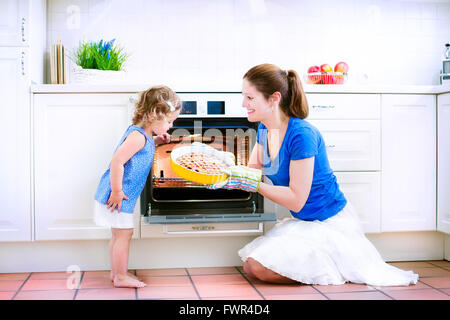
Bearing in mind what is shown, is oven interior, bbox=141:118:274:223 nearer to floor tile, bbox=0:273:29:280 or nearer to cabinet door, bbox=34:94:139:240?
cabinet door, bbox=34:94:139:240

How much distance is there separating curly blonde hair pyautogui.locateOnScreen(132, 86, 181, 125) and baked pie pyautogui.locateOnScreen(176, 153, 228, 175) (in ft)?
0.70

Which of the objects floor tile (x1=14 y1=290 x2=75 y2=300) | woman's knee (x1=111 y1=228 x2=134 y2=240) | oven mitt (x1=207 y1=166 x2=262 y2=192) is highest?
oven mitt (x1=207 y1=166 x2=262 y2=192)

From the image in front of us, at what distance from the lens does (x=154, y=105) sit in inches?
76.9

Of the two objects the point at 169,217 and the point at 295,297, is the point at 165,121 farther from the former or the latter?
the point at 295,297

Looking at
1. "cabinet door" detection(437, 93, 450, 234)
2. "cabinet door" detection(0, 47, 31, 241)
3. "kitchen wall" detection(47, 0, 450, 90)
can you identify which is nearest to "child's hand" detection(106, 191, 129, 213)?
"cabinet door" detection(0, 47, 31, 241)

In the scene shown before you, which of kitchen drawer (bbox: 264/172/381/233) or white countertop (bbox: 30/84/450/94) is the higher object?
white countertop (bbox: 30/84/450/94)

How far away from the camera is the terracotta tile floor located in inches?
71.5

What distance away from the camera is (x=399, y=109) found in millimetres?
2377

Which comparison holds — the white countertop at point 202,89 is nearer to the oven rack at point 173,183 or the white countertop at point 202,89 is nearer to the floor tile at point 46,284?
the oven rack at point 173,183

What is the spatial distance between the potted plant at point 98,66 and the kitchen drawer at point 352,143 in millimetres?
1023

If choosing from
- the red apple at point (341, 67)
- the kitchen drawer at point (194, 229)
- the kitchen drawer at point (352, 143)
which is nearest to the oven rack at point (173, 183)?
the kitchen drawer at point (194, 229)

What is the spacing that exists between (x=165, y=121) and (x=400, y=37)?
5.78ft
